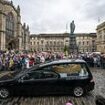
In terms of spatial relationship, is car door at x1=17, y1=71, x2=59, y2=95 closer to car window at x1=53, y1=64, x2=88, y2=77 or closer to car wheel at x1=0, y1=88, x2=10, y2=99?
car window at x1=53, y1=64, x2=88, y2=77

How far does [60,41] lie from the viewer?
487 ft

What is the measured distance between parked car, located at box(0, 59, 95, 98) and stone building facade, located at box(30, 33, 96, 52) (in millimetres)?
132680

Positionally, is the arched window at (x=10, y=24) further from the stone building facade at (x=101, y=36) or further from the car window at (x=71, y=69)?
the car window at (x=71, y=69)

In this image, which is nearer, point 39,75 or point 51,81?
point 51,81

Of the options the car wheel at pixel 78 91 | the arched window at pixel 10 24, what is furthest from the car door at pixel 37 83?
the arched window at pixel 10 24

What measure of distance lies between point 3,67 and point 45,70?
1412 centimetres

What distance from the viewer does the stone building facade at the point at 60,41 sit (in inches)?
5802

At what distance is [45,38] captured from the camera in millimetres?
149250

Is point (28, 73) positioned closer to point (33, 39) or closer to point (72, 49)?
point (72, 49)

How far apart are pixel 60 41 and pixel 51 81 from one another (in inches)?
5359

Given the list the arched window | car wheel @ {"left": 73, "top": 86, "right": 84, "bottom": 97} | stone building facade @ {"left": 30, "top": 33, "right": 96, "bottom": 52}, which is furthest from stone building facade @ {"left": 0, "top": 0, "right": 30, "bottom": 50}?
stone building facade @ {"left": 30, "top": 33, "right": 96, "bottom": 52}

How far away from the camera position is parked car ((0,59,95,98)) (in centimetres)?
1255

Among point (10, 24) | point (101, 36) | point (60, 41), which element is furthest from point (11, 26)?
point (60, 41)

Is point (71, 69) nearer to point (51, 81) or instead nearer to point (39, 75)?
point (51, 81)
